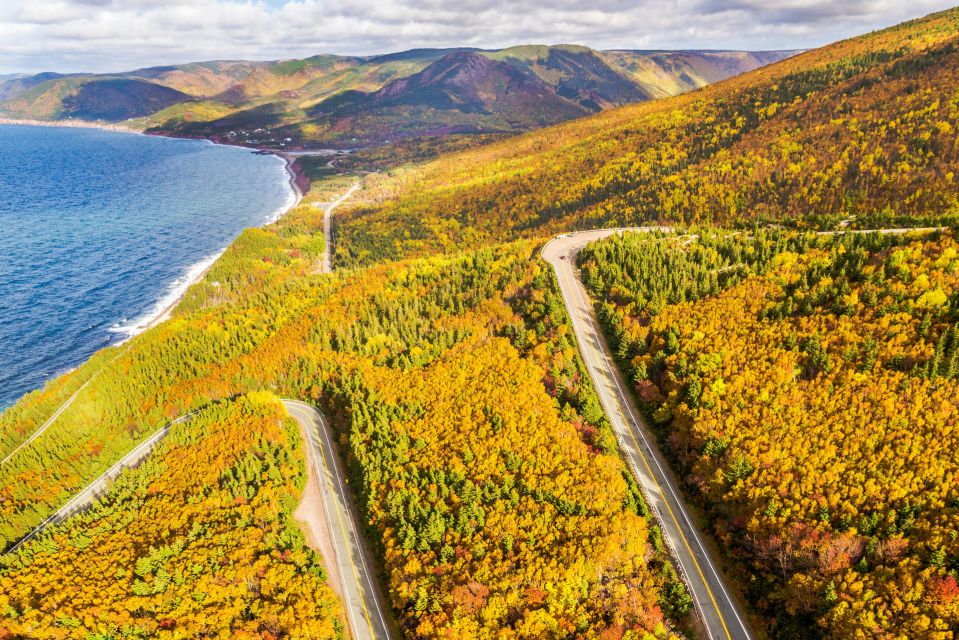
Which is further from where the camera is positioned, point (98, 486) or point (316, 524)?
point (98, 486)

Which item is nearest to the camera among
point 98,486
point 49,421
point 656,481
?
point 656,481

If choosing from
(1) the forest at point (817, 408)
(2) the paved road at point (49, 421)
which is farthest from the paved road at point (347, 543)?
(2) the paved road at point (49, 421)

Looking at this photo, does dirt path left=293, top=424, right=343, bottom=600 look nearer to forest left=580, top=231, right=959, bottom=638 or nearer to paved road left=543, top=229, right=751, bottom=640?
paved road left=543, top=229, right=751, bottom=640

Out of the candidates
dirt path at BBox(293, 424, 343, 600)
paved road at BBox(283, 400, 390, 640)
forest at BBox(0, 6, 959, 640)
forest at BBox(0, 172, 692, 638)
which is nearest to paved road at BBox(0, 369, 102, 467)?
forest at BBox(0, 6, 959, 640)

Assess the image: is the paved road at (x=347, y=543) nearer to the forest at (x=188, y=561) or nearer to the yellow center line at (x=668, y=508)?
the forest at (x=188, y=561)

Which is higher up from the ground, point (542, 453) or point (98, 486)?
point (542, 453)

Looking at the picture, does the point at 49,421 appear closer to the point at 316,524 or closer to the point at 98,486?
the point at 98,486

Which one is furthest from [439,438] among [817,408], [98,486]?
[98,486]
